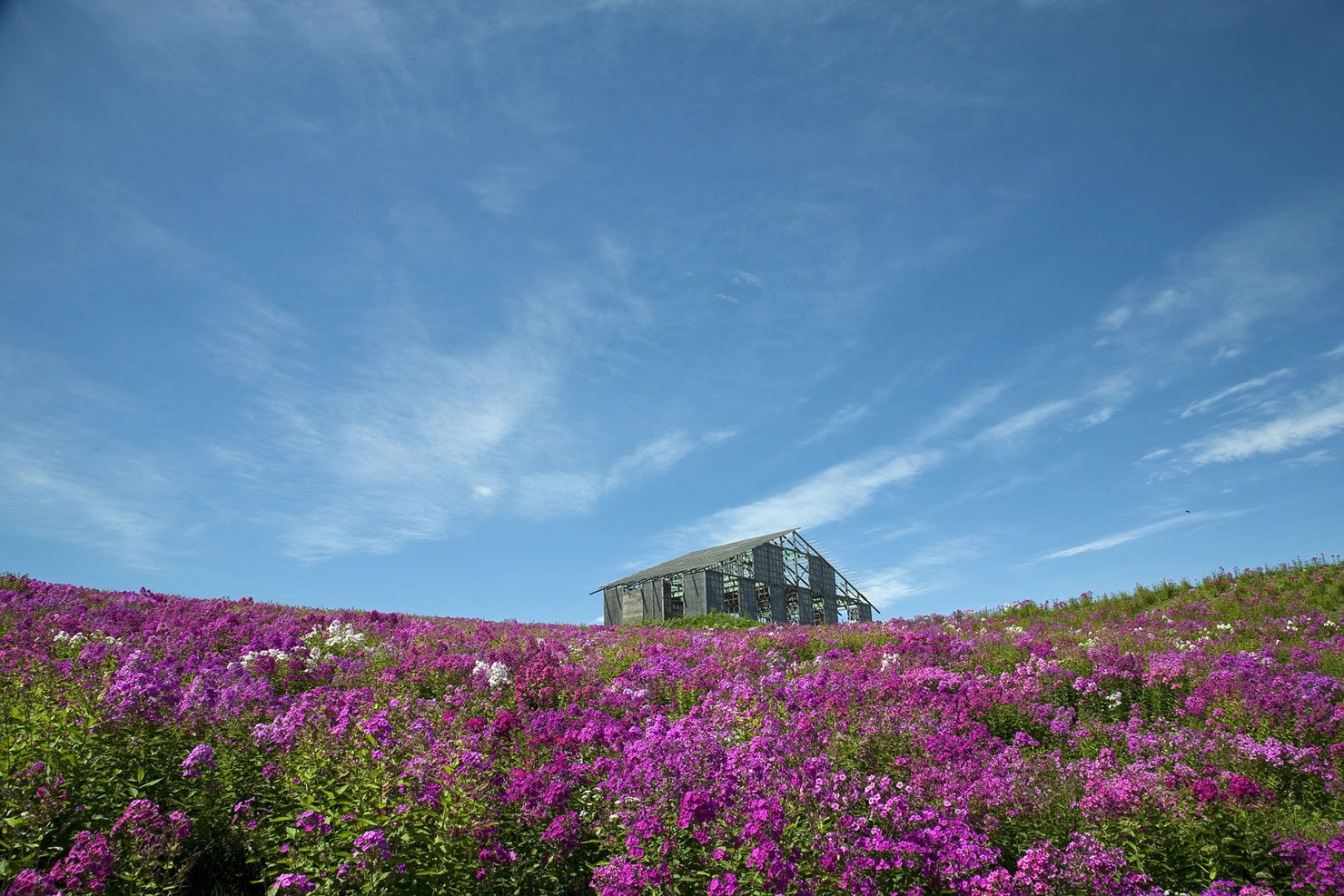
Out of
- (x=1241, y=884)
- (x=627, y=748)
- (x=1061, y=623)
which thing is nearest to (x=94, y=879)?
(x=627, y=748)

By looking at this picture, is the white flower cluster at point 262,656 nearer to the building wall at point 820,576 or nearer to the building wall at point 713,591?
the building wall at point 713,591

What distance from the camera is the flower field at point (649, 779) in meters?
4.49

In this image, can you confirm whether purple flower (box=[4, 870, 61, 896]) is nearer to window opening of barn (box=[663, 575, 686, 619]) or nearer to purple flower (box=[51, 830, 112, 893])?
purple flower (box=[51, 830, 112, 893])

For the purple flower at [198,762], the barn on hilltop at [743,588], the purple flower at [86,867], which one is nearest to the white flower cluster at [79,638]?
the purple flower at [198,762]

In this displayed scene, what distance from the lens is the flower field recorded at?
14.7 feet

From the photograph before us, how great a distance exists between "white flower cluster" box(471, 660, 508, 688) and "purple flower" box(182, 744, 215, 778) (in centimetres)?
383

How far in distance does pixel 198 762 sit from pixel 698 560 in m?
33.4

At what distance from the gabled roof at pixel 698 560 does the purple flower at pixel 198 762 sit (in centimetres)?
3022

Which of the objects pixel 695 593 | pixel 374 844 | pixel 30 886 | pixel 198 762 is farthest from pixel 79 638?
pixel 695 593

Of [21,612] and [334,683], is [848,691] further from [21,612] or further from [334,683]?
[21,612]

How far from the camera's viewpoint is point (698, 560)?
126 ft

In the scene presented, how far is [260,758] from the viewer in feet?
20.0

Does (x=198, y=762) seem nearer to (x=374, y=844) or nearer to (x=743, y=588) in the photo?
(x=374, y=844)

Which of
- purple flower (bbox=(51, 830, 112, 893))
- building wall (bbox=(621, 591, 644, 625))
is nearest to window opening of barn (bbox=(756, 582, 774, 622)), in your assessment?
building wall (bbox=(621, 591, 644, 625))
